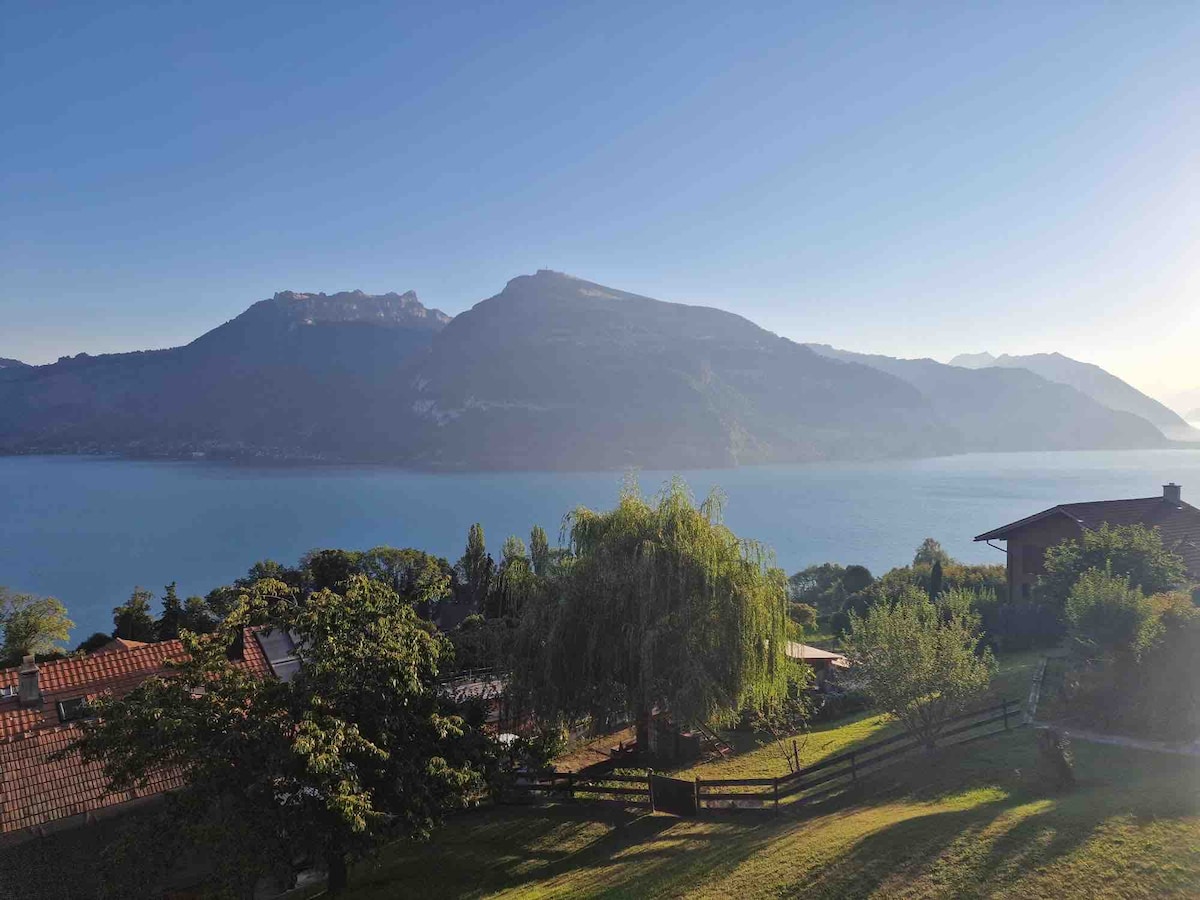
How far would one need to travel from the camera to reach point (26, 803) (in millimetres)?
15242

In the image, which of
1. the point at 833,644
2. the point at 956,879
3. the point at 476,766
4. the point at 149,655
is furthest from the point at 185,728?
the point at 833,644

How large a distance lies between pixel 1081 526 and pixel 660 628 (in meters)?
25.9

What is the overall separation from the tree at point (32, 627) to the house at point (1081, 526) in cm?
5152

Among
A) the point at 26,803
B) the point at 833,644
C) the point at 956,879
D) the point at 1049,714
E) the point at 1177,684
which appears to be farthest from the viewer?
the point at 833,644

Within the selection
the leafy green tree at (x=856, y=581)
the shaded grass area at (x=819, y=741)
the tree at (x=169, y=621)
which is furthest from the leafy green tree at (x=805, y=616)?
the tree at (x=169, y=621)

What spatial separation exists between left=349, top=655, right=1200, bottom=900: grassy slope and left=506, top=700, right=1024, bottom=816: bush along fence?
373 millimetres

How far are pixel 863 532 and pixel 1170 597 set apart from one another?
4903 inches

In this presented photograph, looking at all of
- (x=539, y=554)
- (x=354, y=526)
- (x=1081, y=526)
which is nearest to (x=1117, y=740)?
(x=539, y=554)

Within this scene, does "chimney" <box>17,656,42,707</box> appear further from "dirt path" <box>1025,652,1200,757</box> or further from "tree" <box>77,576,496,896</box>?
"dirt path" <box>1025,652,1200,757</box>

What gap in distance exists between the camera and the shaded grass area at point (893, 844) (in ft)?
32.3

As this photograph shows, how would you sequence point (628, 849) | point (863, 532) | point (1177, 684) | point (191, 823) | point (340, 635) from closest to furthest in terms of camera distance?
point (191, 823), point (340, 635), point (628, 849), point (1177, 684), point (863, 532)

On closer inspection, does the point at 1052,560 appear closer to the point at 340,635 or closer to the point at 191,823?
the point at 340,635

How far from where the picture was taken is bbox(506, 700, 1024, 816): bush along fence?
14.7 m

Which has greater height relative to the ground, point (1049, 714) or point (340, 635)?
point (340, 635)
